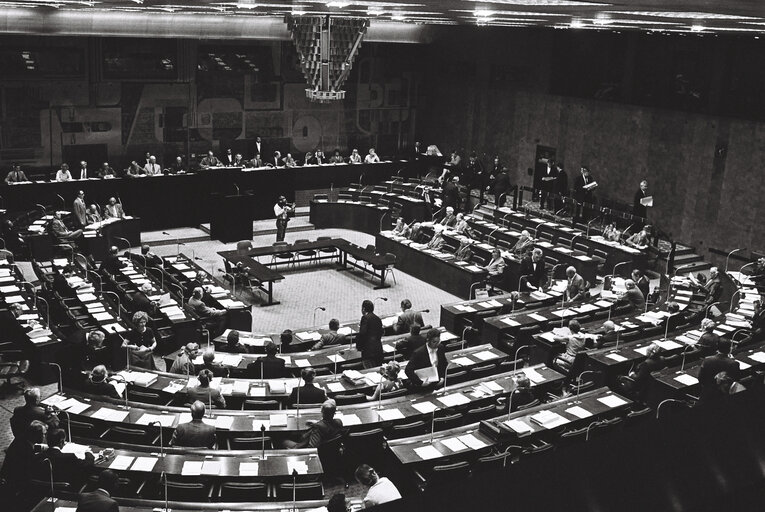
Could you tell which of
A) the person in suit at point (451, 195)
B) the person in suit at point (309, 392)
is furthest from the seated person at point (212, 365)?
the person in suit at point (451, 195)

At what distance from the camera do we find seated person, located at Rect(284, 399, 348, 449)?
377 inches

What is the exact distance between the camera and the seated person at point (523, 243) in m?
19.9

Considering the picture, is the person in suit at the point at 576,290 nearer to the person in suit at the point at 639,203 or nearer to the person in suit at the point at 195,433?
the person in suit at the point at 639,203

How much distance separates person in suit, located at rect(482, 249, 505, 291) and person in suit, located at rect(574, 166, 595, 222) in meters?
5.61

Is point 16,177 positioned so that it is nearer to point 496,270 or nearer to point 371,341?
point 496,270

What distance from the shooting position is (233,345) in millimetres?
12953

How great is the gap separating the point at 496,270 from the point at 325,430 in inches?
399

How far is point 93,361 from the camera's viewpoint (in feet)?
40.6

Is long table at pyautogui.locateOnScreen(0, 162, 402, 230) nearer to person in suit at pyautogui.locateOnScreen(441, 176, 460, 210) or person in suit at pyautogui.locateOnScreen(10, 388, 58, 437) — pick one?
person in suit at pyautogui.locateOnScreen(441, 176, 460, 210)

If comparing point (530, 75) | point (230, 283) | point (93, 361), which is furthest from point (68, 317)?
point (530, 75)

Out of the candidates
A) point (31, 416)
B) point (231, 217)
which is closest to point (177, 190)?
point (231, 217)

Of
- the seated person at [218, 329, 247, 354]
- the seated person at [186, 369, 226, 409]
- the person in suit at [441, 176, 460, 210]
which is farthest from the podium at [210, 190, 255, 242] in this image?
the seated person at [186, 369, 226, 409]

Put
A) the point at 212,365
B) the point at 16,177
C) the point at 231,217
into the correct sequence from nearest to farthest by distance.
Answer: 1. the point at 212,365
2. the point at 16,177
3. the point at 231,217

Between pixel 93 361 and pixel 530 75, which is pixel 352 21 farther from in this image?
pixel 530 75
